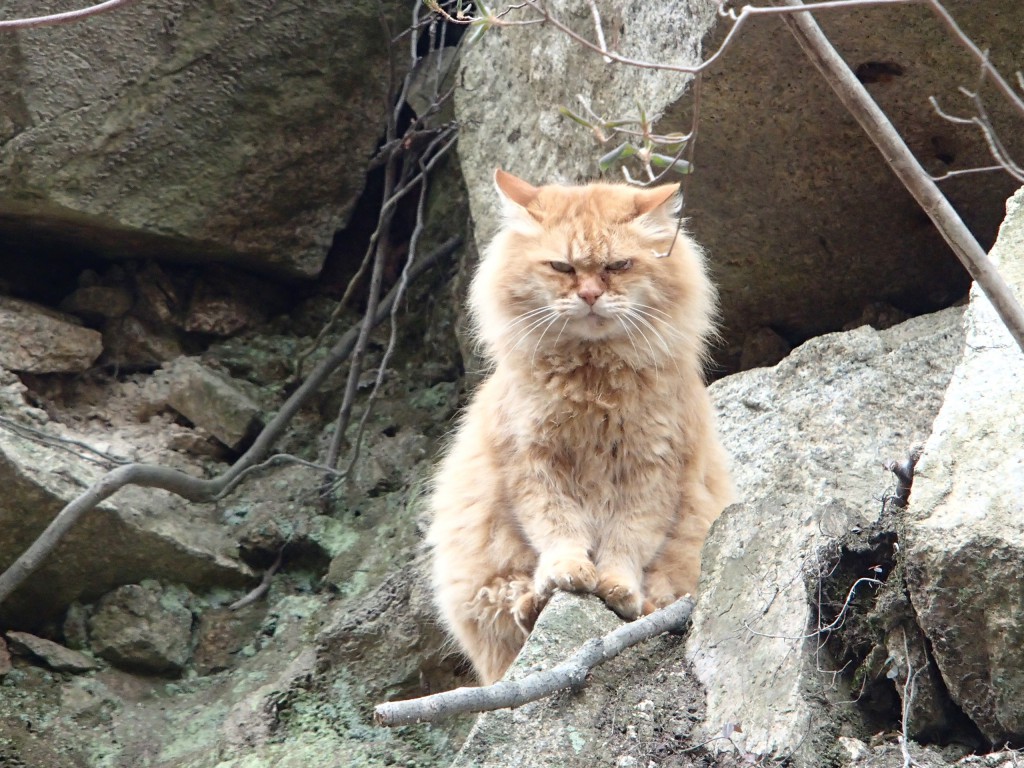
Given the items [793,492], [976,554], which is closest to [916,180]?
[976,554]

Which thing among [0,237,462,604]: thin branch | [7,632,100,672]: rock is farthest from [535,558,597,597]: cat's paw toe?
[7,632,100,672]: rock

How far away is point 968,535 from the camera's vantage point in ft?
7.75

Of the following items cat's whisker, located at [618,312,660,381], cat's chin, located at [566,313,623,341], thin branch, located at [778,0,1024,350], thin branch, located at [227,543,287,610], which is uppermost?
thin branch, located at [778,0,1024,350]

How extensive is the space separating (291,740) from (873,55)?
3178 mm

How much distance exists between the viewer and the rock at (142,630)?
4633mm

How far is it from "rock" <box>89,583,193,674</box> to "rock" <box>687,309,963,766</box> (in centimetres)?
235

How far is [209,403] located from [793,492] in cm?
300

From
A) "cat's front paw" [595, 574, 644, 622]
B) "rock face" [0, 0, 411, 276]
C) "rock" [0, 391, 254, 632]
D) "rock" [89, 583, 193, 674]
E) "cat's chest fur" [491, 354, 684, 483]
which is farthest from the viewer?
"rock face" [0, 0, 411, 276]

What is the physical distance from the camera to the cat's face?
12.1ft

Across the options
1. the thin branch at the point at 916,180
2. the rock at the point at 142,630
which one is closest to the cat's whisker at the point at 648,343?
the thin branch at the point at 916,180

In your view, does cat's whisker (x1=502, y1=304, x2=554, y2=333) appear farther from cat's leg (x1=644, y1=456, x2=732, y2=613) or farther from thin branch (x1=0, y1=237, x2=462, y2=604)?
thin branch (x1=0, y1=237, x2=462, y2=604)

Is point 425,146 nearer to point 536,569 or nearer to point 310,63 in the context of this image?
point 310,63

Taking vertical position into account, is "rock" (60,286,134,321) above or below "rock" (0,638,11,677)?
above

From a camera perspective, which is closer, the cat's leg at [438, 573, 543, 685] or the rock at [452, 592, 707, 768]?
the rock at [452, 592, 707, 768]
